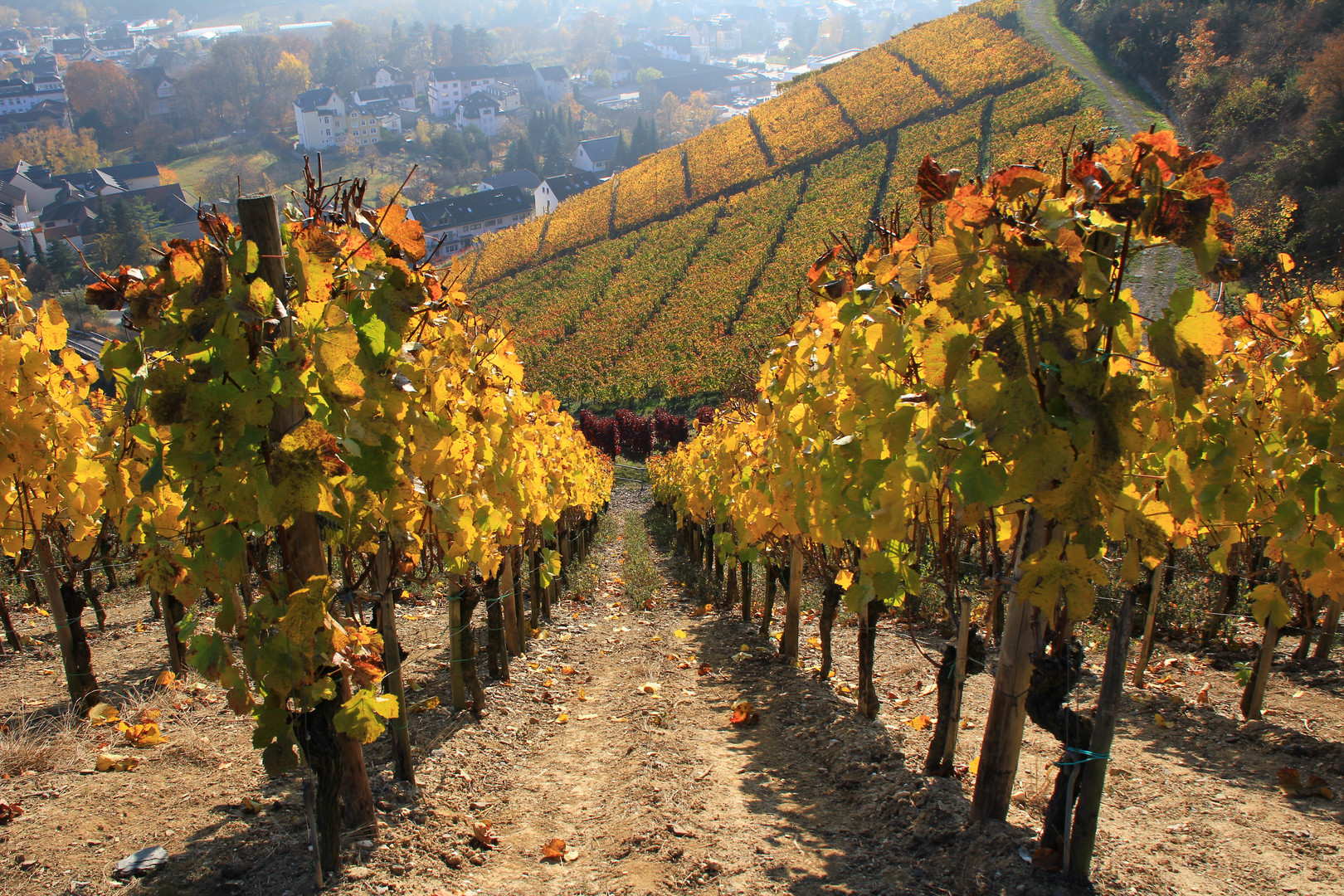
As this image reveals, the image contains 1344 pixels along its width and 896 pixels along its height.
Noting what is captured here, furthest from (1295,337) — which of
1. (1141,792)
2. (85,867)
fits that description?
(85,867)

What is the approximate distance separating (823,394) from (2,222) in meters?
79.8

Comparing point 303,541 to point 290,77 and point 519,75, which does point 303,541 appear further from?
point 519,75

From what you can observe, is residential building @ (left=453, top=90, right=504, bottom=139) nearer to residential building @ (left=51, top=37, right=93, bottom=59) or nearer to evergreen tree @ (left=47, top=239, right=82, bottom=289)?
evergreen tree @ (left=47, top=239, right=82, bottom=289)

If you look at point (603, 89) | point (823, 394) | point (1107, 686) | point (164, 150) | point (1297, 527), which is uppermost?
point (603, 89)

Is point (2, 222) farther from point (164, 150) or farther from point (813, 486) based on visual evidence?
point (813, 486)

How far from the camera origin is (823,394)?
14.6ft

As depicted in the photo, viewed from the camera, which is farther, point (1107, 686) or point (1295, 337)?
point (1295, 337)

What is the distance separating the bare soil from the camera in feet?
10.0

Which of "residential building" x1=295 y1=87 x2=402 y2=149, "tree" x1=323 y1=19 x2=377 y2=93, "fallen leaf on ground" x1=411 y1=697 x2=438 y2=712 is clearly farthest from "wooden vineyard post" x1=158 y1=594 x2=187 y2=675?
"tree" x1=323 y1=19 x2=377 y2=93

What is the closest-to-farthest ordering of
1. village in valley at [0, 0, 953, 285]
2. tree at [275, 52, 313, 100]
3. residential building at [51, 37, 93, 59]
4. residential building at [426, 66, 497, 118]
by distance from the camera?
village in valley at [0, 0, 953, 285] < tree at [275, 52, 313, 100] < residential building at [426, 66, 497, 118] < residential building at [51, 37, 93, 59]

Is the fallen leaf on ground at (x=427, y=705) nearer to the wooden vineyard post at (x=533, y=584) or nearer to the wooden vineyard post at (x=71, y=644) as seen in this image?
the wooden vineyard post at (x=71, y=644)

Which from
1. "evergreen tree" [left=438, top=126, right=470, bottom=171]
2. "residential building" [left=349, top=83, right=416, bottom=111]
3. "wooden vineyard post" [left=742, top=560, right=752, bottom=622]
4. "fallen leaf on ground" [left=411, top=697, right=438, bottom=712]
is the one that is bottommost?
"wooden vineyard post" [left=742, top=560, right=752, bottom=622]

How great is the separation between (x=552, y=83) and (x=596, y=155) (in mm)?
63873

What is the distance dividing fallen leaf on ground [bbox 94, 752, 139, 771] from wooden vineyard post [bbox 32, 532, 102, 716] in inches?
39.0
